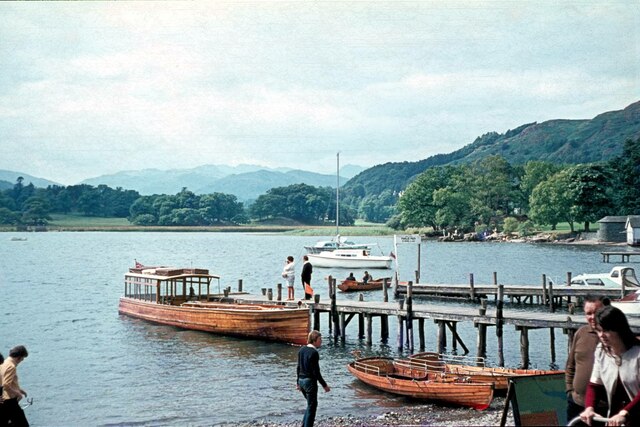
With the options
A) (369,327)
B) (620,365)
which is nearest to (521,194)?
(369,327)

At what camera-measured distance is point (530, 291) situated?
42062 millimetres

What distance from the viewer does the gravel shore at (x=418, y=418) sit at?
58.8 ft

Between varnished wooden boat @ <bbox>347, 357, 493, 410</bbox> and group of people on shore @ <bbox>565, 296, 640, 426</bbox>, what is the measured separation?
1162 centimetres

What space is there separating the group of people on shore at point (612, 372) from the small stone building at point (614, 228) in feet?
374

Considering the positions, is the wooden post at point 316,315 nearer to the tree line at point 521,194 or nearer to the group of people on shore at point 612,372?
the group of people on shore at point 612,372

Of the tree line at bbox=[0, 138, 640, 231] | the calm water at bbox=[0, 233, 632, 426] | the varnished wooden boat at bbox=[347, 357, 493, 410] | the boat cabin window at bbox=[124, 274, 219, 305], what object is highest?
the tree line at bbox=[0, 138, 640, 231]

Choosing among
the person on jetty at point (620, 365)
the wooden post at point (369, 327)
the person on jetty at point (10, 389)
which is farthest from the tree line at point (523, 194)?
the person on jetty at point (620, 365)

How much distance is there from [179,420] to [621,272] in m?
27.1

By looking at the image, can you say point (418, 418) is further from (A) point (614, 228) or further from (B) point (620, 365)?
(A) point (614, 228)

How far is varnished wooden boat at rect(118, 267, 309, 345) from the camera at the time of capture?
3077 centimetres

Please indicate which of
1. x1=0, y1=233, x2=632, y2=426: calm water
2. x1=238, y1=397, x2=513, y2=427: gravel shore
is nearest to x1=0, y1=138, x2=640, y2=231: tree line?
x1=0, y1=233, x2=632, y2=426: calm water

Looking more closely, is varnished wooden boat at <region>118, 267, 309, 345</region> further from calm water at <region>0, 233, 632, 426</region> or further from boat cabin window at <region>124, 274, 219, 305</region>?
calm water at <region>0, 233, 632, 426</region>

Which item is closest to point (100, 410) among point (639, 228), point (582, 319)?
point (582, 319)

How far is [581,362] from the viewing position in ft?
27.6
